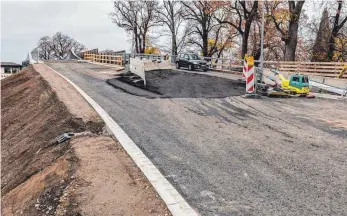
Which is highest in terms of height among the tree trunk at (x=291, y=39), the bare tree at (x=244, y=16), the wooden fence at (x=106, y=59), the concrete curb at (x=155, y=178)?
the bare tree at (x=244, y=16)

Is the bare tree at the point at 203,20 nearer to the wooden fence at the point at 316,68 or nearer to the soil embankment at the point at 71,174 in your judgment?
the wooden fence at the point at 316,68

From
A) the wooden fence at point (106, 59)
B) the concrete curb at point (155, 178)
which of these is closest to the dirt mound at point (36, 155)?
the concrete curb at point (155, 178)

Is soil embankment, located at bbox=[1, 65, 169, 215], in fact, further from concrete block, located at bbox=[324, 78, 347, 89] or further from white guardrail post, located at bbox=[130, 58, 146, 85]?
concrete block, located at bbox=[324, 78, 347, 89]

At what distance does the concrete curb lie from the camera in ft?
16.0

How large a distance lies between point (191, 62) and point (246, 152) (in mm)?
26327

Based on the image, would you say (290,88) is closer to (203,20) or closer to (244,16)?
(244,16)

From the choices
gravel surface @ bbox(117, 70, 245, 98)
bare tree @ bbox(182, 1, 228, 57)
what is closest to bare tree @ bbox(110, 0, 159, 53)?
bare tree @ bbox(182, 1, 228, 57)

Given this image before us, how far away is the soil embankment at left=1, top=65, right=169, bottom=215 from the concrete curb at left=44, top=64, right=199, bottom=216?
11cm

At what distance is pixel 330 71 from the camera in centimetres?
2566

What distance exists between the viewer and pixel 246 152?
24.7ft

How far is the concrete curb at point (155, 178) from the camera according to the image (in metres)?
4.86

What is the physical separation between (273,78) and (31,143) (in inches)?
546

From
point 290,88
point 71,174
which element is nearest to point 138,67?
point 290,88

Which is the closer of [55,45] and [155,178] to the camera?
[155,178]
